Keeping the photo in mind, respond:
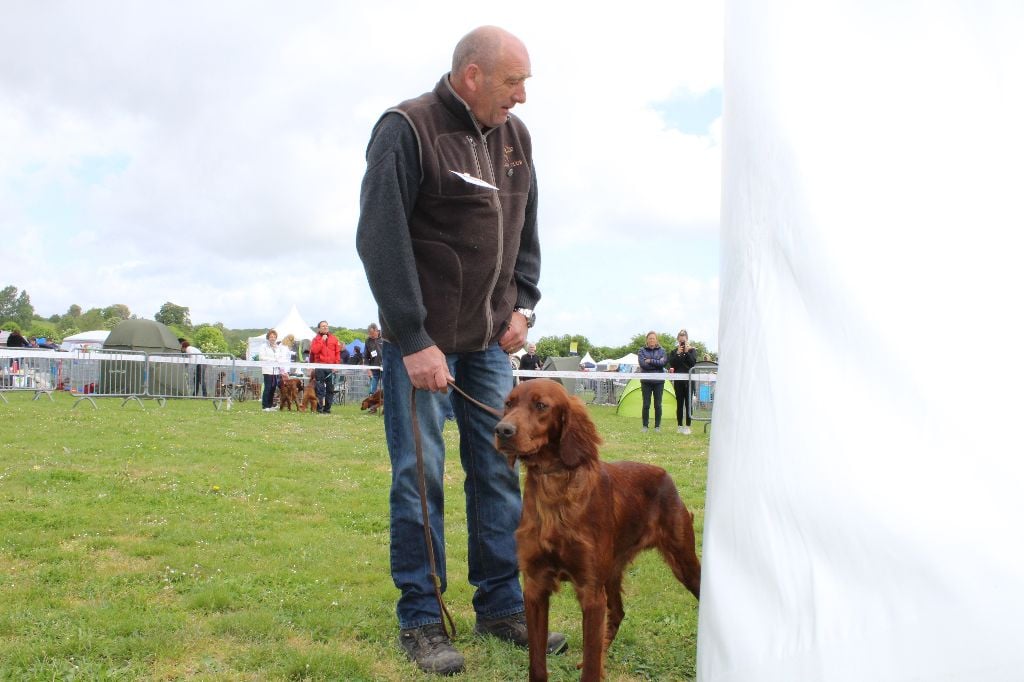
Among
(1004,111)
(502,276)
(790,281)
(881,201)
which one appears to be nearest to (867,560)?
(790,281)

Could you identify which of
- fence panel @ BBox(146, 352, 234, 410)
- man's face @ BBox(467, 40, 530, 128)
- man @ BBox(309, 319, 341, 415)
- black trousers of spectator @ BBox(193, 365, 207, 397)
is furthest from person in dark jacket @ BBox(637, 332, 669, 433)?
man's face @ BBox(467, 40, 530, 128)

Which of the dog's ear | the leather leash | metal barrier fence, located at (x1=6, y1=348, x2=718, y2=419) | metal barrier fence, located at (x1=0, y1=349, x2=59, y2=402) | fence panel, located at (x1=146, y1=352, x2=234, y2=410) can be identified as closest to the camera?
the dog's ear

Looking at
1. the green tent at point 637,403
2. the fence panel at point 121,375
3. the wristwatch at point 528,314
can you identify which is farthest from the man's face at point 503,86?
the green tent at point 637,403

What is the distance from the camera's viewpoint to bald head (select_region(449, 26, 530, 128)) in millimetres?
2902

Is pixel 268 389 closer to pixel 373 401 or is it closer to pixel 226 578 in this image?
pixel 373 401

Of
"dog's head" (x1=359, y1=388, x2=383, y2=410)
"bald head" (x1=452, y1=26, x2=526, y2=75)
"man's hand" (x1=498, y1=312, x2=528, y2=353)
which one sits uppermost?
"bald head" (x1=452, y1=26, x2=526, y2=75)

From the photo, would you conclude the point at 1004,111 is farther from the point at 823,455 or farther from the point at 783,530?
the point at 783,530

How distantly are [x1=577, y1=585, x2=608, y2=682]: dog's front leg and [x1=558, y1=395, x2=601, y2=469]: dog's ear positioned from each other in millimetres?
424

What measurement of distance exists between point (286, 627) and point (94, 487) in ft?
13.0

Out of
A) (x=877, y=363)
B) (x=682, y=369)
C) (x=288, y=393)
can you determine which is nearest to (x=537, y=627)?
(x=877, y=363)

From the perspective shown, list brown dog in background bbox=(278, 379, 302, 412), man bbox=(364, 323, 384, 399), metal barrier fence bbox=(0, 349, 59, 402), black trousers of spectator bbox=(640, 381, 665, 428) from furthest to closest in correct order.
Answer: metal barrier fence bbox=(0, 349, 59, 402), man bbox=(364, 323, 384, 399), brown dog in background bbox=(278, 379, 302, 412), black trousers of spectator bbox=(640, 381, 665, 428)

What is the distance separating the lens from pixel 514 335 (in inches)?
133

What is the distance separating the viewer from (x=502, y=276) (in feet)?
10.7

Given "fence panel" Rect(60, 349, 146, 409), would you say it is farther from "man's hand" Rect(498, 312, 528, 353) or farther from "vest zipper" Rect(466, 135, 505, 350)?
"vest zipper" Rect(466, 135, 505, 350)
